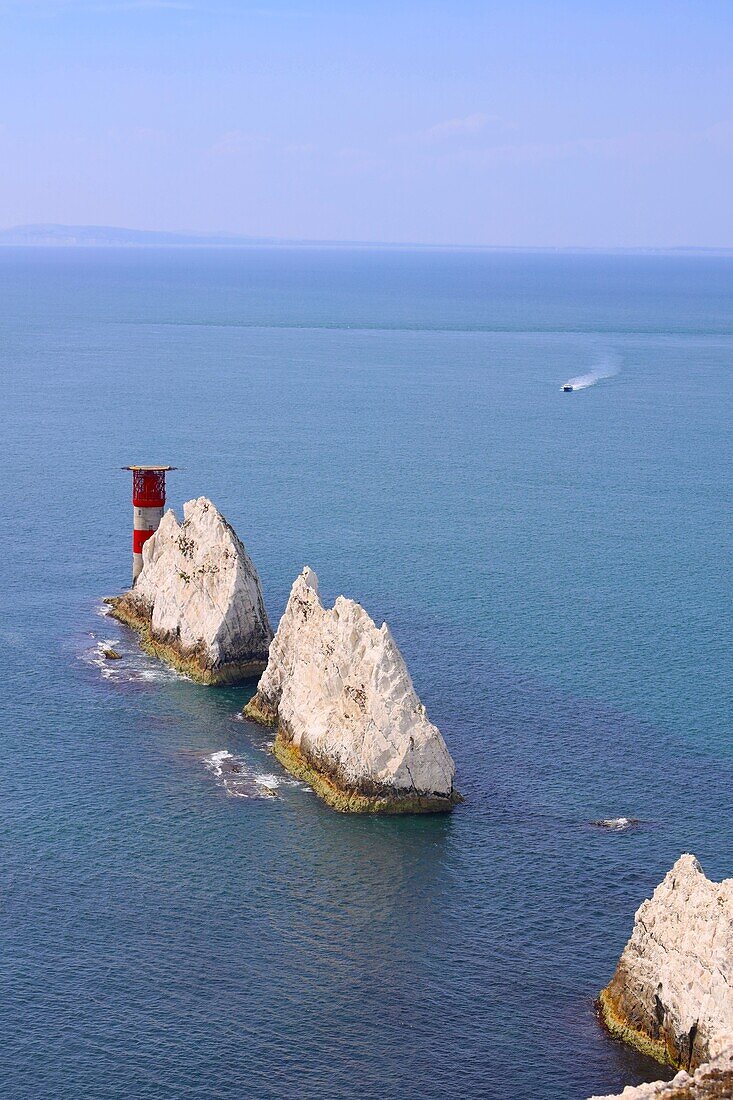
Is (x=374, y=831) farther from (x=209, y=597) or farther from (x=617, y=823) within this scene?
(x=209, y=597)

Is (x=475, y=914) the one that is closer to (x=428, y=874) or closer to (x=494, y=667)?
(x=428, y=874)

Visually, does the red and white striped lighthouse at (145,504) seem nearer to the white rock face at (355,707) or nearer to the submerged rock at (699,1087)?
the white rock face at (355,707)

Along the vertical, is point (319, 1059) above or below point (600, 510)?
below

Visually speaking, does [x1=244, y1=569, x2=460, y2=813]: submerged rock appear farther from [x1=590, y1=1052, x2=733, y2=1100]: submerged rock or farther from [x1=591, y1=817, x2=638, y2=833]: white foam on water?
[x1=590, y1=1052, x2=733, y2=1100]: submerged rock

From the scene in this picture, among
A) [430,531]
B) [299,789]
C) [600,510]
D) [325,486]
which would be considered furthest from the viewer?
[325,486]

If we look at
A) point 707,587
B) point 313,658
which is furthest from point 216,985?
point 707,587

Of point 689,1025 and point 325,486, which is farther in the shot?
point 325,486

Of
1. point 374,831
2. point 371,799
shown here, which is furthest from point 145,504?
point 374,831

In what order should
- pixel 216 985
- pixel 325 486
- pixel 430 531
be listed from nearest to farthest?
pixel 216 985 < pixel 430 531 < pixel 325 486
